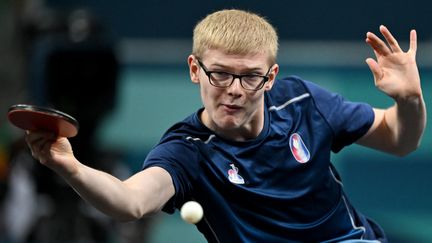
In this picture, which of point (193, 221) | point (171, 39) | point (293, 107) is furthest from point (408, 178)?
point (193, 221)

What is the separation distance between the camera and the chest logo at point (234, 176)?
235 inches

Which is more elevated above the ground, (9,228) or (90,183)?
(90,183)

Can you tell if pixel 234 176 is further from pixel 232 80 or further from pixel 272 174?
pixel 232 80

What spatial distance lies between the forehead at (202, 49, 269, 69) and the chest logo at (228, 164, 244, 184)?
0.53 metres

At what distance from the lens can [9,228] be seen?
10664 mm

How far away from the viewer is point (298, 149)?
20.3 feet

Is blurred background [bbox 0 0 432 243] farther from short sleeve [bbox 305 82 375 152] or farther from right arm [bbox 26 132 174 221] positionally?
right arm [bbox 26 132 174 221]

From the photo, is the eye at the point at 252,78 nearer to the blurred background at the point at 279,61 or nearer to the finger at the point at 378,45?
the finger at the point at 378,45

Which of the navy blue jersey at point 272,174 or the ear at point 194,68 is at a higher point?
the ear at point 194,68

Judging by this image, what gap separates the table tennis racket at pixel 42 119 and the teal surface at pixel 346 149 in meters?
7.45

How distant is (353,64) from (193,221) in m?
7.54

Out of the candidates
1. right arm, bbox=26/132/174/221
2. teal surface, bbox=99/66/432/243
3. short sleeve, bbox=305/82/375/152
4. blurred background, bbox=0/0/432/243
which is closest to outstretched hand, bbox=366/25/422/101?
short sleeve, bbox=305/82/375/152

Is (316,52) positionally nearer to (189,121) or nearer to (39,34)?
(39,34)

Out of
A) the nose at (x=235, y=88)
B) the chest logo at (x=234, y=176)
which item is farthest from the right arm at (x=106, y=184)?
the nose at (x=235, y=88)
